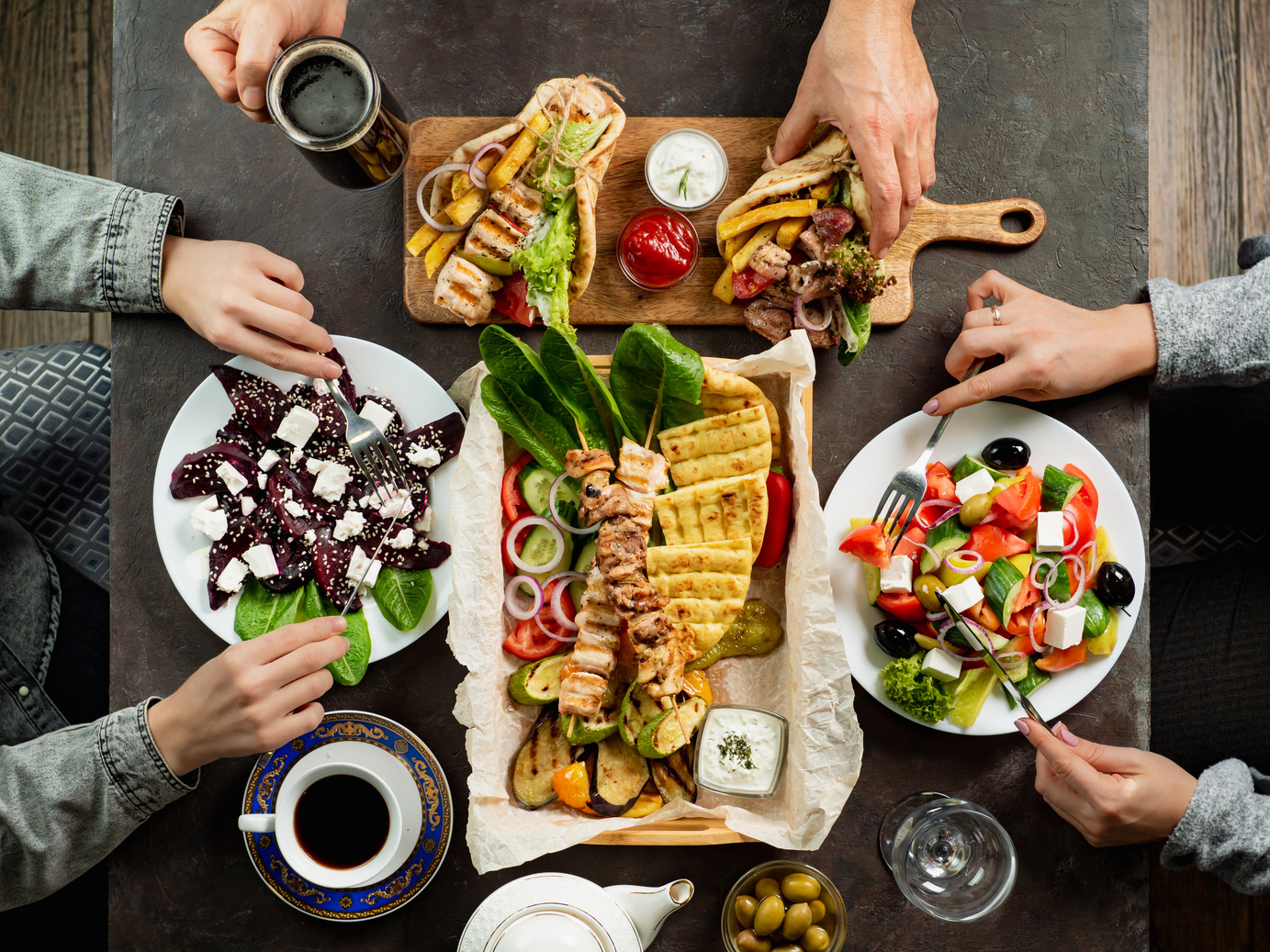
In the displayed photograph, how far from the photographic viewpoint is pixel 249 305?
221 cm

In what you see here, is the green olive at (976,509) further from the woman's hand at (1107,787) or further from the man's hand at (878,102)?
the man's hand at (878,102)

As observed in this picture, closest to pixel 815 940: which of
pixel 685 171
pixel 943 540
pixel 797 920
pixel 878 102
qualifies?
pixel 797 920

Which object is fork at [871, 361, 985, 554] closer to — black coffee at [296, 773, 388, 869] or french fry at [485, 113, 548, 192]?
french fry at [485, 113, 548, 192]

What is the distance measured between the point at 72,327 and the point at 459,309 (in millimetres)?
2335

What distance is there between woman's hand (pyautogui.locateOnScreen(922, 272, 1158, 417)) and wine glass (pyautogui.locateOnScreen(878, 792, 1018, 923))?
3.76 ft

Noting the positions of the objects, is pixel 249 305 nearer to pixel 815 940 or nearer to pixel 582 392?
pixel 582 392

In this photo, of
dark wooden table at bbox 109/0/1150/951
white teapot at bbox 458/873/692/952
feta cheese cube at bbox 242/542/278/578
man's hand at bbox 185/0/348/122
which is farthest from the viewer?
dark wooden table at bbox 109/0/1150/951

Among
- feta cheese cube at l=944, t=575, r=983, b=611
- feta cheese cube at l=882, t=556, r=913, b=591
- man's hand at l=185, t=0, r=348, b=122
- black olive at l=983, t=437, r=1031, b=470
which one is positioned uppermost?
man's hand at l=185, t=0, r=348, b=122

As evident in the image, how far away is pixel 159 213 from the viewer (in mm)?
2295

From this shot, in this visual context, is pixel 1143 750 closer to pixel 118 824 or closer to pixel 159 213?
pixel 118 824

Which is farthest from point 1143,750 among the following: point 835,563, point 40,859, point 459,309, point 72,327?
point 72,327

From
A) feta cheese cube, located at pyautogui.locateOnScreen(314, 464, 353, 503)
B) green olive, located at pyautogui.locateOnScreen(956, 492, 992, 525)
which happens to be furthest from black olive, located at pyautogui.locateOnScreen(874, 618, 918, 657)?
feta cheese cube, located at pyautogui.locateOnScreen(314, 464, 353, 503)

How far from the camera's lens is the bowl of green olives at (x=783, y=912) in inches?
85.4

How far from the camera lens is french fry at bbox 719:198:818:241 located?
2.19m
